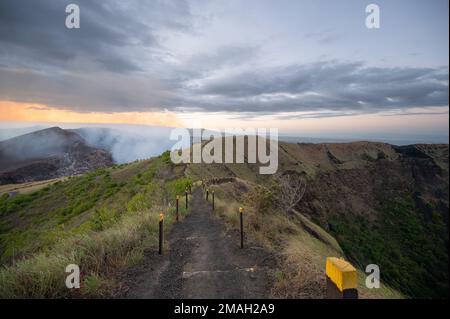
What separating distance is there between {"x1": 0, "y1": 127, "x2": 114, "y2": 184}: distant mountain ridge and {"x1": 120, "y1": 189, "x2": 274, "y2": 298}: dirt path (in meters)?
80.0

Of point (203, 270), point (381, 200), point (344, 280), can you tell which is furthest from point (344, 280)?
point (381, 200)

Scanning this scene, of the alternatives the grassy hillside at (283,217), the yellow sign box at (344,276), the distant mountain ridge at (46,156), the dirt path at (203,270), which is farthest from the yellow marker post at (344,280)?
the distant mountain ridge at (46,156)

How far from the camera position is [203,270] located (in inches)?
234

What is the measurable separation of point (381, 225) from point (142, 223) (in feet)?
179

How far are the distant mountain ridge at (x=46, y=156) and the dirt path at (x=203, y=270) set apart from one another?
262 ft

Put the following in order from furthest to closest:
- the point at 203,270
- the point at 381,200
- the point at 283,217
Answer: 1. the point at 381,200
2. the point at 283,217
3. the point at 203,270

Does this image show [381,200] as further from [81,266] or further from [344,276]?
[81,266]

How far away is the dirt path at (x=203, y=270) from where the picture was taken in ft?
16.0

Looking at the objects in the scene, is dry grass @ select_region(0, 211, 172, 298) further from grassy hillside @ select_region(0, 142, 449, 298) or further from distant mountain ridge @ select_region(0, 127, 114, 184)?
distant mountain ridge @ select_region(0, 127, 114, 184)

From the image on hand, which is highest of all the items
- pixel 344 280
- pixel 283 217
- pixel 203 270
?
pixel 344 280

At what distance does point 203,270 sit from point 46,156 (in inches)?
3735

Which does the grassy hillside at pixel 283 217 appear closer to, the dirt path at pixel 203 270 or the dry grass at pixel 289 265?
the dry grass at pixel 289 265

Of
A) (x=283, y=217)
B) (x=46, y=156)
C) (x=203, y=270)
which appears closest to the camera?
(x=203, y=270)

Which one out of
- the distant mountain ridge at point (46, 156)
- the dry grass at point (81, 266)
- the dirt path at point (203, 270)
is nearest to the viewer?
the dry grass at point (81, 266)
